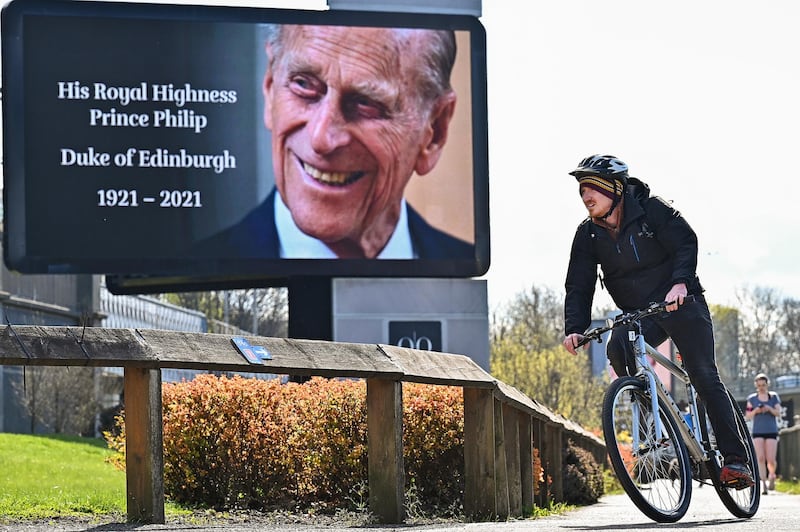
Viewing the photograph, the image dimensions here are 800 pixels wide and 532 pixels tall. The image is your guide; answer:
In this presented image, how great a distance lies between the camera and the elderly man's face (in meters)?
17.2

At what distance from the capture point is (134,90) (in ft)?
55.6

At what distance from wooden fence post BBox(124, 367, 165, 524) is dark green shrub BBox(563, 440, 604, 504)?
21.6 ft

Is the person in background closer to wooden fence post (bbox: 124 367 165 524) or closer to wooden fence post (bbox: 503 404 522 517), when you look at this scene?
wooden fence post (bbox: 503 404 522 517)

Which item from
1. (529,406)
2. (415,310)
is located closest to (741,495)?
(529,406)

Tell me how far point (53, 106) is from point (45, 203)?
3.47 ft

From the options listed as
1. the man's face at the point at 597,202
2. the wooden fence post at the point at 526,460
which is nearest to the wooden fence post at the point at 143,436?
the man's face at the point at 597,202

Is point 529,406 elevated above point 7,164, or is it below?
below

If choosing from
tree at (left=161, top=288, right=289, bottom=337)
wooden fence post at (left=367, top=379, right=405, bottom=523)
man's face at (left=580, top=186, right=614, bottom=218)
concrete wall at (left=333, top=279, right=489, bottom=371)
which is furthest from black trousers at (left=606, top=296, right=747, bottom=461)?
tree at (left=161, top=288, right=289, bottom=337)

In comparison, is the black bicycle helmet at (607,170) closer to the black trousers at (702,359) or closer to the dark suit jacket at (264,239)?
the black trousers at (702,359)

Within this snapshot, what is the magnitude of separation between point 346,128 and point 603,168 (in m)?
9.78

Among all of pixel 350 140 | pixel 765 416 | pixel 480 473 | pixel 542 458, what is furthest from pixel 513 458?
pixel 765 416

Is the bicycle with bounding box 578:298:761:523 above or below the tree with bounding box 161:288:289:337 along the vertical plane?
below

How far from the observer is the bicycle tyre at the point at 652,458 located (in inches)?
281

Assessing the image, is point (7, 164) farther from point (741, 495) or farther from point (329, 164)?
point (741, 495)
